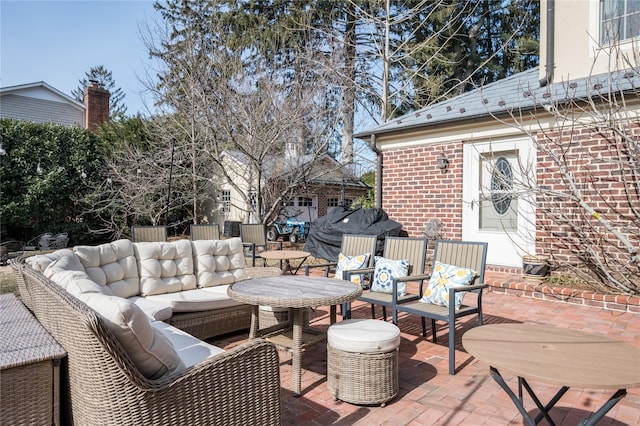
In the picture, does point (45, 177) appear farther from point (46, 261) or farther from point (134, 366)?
point (134, 366)

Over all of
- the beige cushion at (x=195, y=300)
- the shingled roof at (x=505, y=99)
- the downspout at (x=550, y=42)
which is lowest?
the beige cushion at (x=195, y=300)

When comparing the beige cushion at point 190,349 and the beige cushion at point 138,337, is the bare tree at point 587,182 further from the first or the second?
the beige cushion at point 138,337

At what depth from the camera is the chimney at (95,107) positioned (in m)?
16.0

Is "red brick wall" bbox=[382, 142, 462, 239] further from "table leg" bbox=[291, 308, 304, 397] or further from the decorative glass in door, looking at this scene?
"table leg" bbox=[291, 308, 304, 397]

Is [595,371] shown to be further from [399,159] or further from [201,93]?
[201,93]

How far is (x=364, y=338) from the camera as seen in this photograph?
2.69 m

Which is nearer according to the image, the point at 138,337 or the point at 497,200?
the point at 138,337

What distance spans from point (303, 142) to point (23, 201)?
8585mm

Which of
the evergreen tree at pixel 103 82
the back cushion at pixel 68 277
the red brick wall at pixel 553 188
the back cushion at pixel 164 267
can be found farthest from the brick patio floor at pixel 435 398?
the evergreen tree at pixel 103 82

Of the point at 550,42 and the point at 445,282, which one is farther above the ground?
the point at 550,42

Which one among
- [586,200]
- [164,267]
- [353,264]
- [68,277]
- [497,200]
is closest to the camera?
[68,277]

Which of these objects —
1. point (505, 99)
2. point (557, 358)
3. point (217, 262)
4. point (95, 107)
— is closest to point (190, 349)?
point (557, 358)

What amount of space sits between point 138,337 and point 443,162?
622 cm

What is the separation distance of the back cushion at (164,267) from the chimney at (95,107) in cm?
1414
